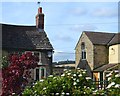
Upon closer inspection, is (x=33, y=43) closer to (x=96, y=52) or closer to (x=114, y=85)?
(x=96, y=52)

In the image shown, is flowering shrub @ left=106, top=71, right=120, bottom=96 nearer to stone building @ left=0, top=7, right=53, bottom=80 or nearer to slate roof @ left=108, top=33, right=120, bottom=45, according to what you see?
stone building @ left=0, top=7, right=53, bottom=80

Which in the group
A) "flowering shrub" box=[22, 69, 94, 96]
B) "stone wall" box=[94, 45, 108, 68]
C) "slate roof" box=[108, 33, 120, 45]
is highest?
"slate roof" box=[108, 33, 120, 45]

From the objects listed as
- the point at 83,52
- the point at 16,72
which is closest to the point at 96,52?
the point at 83,52

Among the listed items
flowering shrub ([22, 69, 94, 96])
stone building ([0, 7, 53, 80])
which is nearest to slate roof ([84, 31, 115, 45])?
stone building ([0, 7, 53, 80])

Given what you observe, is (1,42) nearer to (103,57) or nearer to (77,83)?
(103,57)

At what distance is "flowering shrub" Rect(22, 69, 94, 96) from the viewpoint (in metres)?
11.7

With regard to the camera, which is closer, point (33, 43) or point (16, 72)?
point (16, 72)

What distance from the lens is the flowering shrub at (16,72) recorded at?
18958 millimetres

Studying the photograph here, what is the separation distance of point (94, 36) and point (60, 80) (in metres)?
33.2

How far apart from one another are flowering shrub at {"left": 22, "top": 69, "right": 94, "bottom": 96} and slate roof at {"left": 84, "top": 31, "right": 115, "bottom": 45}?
101 ft

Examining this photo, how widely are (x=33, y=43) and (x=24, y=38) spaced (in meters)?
1.42

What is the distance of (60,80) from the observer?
1212 cm

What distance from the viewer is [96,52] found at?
141 feet

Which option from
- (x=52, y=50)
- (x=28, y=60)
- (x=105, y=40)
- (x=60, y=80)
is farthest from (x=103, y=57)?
(x=60, y=80)
